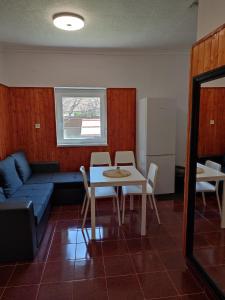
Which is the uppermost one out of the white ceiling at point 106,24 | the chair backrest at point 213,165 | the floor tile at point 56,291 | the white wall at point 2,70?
the white ceiling at point 106,24

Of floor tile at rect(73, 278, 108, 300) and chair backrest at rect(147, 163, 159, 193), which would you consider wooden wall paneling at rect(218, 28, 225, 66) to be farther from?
floor tile at rect(73, 278, 108, 300)

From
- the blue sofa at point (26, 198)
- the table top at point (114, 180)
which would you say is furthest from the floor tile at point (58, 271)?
the table top at point (114, 180)

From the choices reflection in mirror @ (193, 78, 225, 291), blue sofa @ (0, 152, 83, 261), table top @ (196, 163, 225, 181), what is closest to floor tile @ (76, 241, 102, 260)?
blue sofa @ (0, 152, 83, 261)

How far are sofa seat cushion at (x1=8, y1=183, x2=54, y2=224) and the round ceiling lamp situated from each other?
2182mm

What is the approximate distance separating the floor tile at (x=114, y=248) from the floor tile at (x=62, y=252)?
13.9 inches

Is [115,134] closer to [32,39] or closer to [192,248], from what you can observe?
[32,39]

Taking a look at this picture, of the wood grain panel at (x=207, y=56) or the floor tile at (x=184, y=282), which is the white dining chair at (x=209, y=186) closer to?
the wood grain panel at (x=207, y=56)

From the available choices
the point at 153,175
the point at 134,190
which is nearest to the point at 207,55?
the point at 153,175

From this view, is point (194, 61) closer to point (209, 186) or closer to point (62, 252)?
point (209, 186)

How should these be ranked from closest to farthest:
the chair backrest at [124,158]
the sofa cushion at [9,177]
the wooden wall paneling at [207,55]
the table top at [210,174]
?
1. the wooden wall paneling at [207,55]
2. the table top at [210,174]
3. the sofa cushion at [9,177]
4. the chair backrest at [124,158]

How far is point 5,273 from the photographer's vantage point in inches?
81.7

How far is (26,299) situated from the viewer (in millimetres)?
1782

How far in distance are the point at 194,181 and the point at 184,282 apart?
0.91 meters

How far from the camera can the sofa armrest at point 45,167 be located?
161 inches
